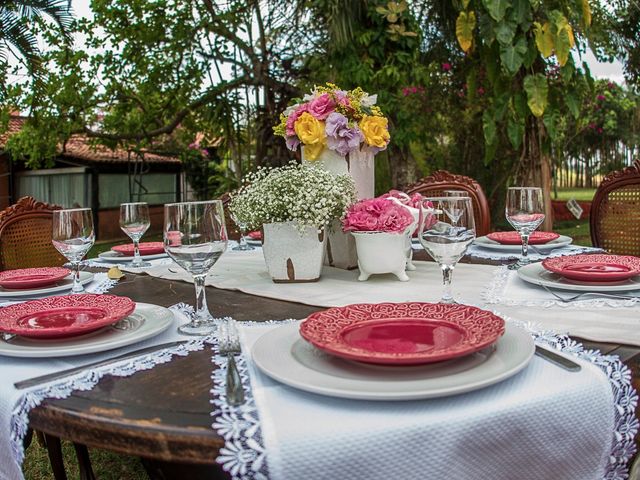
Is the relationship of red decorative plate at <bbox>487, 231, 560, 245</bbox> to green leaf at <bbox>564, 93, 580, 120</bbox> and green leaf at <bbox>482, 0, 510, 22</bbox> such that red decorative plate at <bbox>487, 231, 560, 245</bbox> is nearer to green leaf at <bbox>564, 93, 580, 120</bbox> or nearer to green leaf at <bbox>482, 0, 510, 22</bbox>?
green leaf at <bbox>482, 0, 510, 22</bbox>

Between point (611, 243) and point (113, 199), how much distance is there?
13.0 m

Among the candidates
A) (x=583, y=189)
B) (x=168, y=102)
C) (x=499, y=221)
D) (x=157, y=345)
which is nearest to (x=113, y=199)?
(x=168, y=102)

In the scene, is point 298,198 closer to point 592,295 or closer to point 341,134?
point 341,134

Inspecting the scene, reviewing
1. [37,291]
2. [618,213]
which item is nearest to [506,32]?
[618,213]

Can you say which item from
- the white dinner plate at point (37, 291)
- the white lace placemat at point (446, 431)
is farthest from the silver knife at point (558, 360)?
the white dinner plate at point (37, 291)

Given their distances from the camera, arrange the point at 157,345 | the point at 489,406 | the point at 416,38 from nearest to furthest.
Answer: the point at 489,406 → the point at 157,345 → the point at 416,38

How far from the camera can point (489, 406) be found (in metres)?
0.71

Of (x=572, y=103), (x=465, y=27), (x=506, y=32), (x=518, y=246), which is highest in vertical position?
(x=465, y=27)

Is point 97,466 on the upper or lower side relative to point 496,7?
lower

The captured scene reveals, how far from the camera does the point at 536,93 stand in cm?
454

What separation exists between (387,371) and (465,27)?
4.40m

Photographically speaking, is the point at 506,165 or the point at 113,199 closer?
the point at 506,165

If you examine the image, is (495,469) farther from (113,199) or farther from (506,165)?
(113,199)

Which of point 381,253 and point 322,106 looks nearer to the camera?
point 381,253
